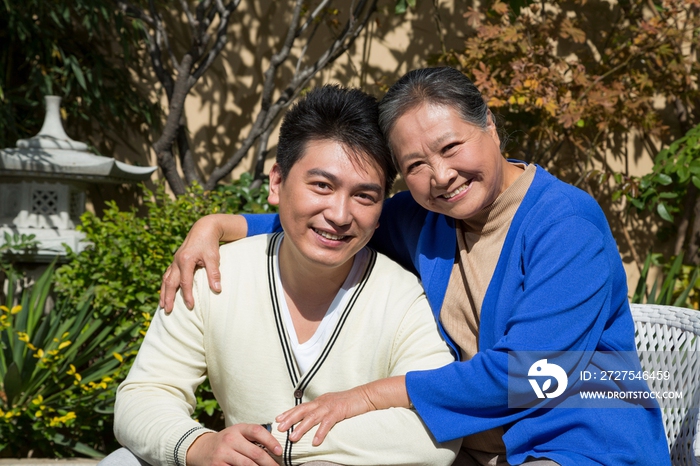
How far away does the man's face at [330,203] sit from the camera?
6.27 feet

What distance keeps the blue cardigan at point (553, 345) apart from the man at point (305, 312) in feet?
0.48

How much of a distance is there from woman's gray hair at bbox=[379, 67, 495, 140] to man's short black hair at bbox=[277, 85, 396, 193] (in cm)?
4

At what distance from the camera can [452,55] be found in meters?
4.72

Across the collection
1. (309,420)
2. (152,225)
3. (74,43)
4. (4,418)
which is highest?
(74,43)

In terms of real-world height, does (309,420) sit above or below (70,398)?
above

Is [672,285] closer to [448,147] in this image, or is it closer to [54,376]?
[448,147]

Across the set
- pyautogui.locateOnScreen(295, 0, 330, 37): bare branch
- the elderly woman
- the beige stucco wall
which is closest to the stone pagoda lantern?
the beige stucco wall

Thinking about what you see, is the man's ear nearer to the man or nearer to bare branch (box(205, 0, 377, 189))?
the man

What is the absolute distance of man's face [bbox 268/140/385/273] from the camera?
1.91m

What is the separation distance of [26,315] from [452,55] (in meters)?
3.13

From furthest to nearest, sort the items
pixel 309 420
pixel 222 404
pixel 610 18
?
pixel 610 18, pixel 222 404, pixel 309 420

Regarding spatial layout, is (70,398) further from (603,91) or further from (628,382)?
(603,91)

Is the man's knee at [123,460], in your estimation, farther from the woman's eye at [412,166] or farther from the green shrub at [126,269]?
the green shrub at [126,269]

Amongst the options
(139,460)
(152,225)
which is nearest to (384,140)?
(139,460)
